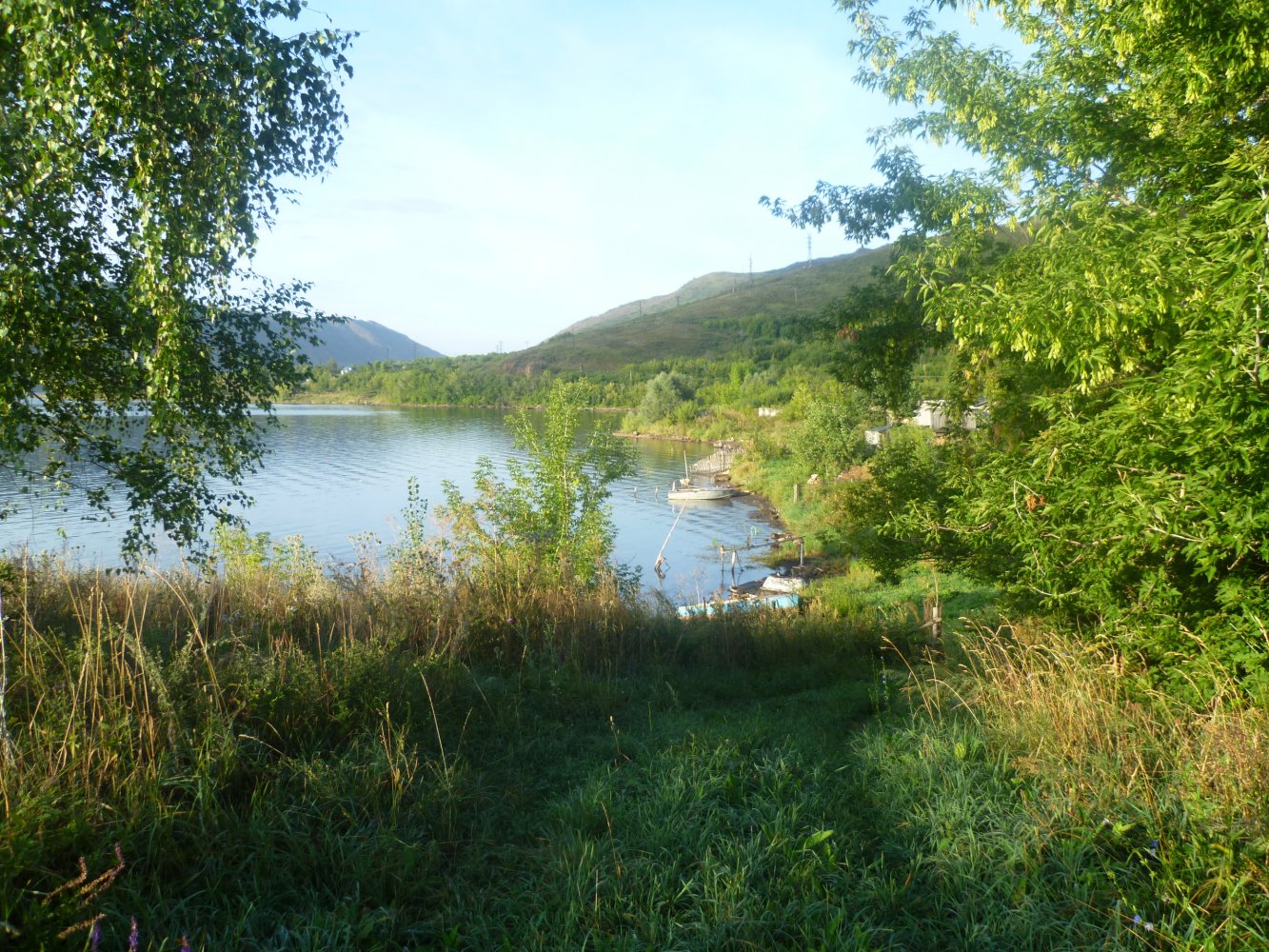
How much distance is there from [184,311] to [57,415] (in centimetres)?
172

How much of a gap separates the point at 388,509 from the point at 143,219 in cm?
3450

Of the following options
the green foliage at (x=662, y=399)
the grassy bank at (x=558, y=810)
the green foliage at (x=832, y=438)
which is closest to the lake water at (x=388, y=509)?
the green foliage at (x=832, y=438)

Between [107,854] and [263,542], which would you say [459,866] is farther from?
[263,542]

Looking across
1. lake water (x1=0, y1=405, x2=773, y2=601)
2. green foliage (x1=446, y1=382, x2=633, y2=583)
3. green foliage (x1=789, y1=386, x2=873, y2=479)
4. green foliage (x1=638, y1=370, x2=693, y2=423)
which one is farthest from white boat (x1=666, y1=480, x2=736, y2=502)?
green foliage (x1=638, y1=370, x2=693, y2=423)

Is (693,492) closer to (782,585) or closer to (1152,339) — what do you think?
(782,585)

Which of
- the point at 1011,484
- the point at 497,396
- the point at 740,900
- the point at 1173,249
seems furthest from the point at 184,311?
the point at 497,396

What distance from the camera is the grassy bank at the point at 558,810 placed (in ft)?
11.2

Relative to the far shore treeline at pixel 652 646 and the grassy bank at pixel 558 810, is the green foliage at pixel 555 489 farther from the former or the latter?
the grassy bank at pixel 558 810

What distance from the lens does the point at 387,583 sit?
8.16 m

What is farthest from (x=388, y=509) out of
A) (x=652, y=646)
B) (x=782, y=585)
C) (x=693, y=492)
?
(x=652, y=646)

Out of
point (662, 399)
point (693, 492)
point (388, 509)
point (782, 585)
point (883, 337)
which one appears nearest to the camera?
point (883, 337)

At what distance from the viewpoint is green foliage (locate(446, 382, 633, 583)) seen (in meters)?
16.3

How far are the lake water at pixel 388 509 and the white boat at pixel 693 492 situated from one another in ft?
1.74

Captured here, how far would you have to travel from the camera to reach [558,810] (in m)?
4.57
